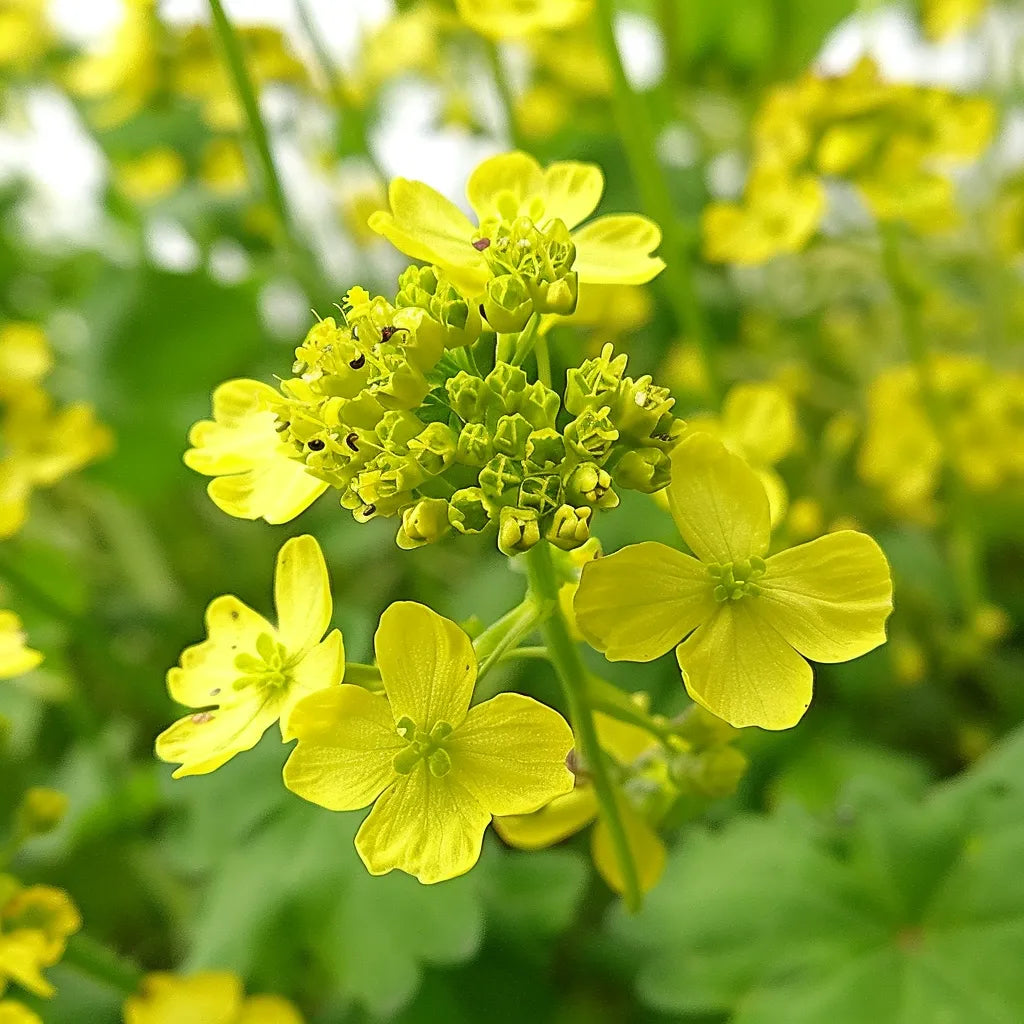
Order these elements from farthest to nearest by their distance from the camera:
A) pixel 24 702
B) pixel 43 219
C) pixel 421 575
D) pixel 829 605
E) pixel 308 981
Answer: pixel 43 219 < pixel 421 575 < pixel 24 702 < pixel 308 981 < pixel 829 605

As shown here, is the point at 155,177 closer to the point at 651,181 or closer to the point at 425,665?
the point at 651,181

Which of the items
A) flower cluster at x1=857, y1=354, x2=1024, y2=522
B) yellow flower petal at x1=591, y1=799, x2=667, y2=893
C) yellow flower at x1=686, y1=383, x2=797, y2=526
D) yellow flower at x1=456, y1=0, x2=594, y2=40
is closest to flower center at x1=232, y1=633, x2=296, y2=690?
yellow flower petal at x1=591, y1=799, x2=667, y2=893

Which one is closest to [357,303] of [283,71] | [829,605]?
[829,605]

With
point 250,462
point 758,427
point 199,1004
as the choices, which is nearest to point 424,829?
point 250,462

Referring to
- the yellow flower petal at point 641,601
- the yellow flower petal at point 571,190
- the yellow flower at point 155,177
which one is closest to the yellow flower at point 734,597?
the yellow flower petal at point 641,601

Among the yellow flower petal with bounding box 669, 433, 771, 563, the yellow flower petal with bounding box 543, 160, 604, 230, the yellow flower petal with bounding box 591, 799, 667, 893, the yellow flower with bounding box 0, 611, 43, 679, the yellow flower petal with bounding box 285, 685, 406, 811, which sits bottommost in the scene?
the yellow flower petal with bounding box 591, 799, 667, 893

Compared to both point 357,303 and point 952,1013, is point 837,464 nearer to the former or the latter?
point 952,1013

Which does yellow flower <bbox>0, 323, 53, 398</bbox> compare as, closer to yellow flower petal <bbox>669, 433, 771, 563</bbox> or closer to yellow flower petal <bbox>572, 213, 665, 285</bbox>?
yellow flower petal <bbox>572, 213, 665, 285</bbox>

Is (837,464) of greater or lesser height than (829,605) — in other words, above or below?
below
